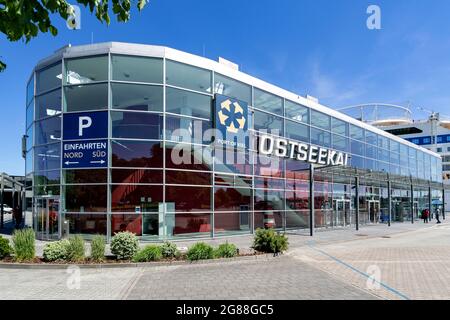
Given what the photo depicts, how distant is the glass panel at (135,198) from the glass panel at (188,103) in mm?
4143

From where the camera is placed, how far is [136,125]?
59.5 ft

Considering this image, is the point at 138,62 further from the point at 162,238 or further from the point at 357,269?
the point at 357,269

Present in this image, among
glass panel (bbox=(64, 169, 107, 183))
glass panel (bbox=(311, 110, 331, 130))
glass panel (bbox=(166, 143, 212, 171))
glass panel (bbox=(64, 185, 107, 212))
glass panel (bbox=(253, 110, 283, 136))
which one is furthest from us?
glass panel (bbox=(311, 110, 331, 130))

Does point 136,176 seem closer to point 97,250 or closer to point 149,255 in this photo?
point 97,250

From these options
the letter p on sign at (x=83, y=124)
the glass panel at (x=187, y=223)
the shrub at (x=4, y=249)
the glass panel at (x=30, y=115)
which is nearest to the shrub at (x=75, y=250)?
the shrub at (x=4, y=249)

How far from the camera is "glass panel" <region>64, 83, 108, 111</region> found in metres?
18.1

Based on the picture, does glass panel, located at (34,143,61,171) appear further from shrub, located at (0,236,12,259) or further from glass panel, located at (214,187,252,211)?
glass panel, located at (214,187,252,211)

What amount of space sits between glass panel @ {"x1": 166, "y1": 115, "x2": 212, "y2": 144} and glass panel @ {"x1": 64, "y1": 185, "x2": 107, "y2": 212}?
4209 millimetres

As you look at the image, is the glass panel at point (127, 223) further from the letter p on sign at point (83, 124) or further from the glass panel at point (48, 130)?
the glass panel at point (48, 130)

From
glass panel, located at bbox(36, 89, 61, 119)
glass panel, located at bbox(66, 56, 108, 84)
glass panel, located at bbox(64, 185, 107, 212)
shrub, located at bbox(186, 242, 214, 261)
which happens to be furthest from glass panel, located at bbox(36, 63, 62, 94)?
shrub, located at bbox(186, 242, 214, 261)
